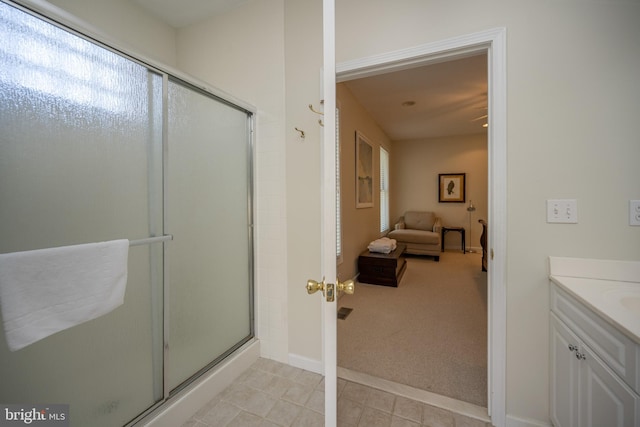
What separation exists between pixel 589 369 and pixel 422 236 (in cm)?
419

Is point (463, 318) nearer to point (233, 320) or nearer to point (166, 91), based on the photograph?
point (233, 320)

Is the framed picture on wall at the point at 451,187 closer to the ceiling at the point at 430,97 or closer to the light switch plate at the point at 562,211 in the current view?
the ceiling at the point at 430,97

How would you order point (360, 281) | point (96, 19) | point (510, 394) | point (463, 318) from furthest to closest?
point (360, 281) < point (463, 318) < point (96, 19) < point (510, 394)

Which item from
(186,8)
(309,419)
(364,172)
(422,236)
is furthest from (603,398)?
(422,236)

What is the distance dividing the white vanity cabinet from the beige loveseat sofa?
153 inches

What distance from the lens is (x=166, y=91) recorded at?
1369mm

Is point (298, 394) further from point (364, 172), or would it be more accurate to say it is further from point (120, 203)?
point (364, 172)

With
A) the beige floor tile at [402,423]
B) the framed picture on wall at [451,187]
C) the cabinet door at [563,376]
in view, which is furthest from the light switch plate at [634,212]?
the framed picture on wall at [451,187]

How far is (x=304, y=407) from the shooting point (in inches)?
57.7

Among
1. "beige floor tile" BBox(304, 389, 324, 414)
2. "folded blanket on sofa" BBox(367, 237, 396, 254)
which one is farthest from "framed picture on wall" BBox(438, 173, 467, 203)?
"beige floor tile" BBox(304, 389, 324, 414)

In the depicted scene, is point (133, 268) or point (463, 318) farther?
point (463, 318)

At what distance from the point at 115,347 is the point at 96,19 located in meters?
2.16

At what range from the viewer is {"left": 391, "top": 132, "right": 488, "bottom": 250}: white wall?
5766 mm

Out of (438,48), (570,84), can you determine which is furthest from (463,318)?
(438,48)
